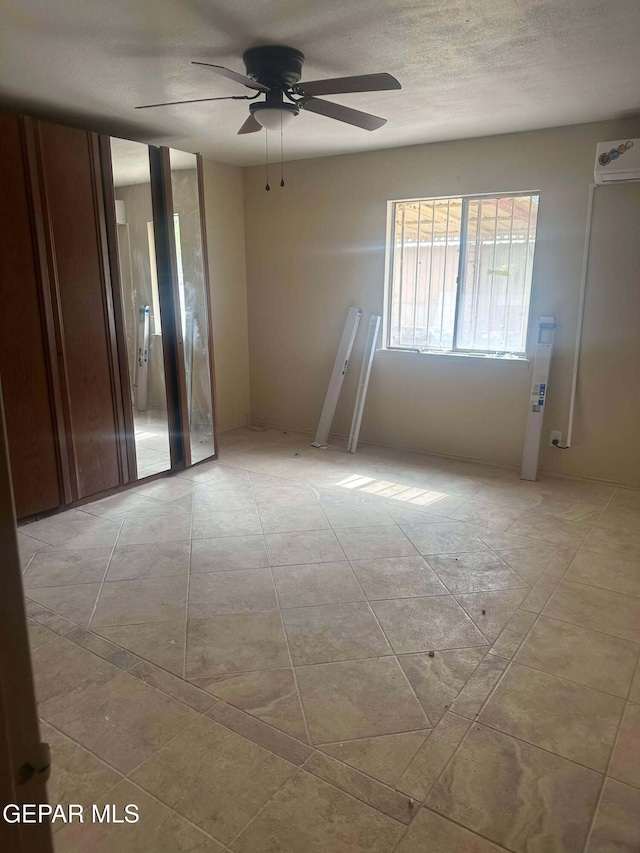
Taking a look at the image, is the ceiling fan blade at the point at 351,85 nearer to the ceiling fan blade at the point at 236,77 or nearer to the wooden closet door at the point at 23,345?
the ceiling fan blade at the point at 236,77

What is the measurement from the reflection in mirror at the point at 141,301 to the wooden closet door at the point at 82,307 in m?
0.17

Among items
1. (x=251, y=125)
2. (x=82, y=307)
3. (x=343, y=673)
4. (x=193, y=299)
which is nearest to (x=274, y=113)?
(x=251, y=125)

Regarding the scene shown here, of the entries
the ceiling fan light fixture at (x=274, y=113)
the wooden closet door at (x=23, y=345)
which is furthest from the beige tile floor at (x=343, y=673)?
the ceiling fan light fixture at (x=274, y=113)

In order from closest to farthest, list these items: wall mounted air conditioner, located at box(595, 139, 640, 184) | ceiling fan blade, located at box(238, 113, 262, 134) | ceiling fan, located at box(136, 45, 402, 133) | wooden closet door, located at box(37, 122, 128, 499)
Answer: ceiling fan, located at box(136, 45, 402, 133), ceiling fan blade, located at box(238, 113, 262, 134), wooden closet door, located at box(37, 122, 128, 499), wall mounted air conditioner, located at box(595, 139, 640, 184)

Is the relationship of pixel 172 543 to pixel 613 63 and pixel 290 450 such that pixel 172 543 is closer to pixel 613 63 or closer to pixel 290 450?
pixel 290 450

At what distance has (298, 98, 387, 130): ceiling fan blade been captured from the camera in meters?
2.78

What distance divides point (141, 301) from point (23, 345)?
3.12 feet

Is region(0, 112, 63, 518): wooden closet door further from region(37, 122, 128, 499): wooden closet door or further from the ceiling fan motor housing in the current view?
the ceiling fan motor housing

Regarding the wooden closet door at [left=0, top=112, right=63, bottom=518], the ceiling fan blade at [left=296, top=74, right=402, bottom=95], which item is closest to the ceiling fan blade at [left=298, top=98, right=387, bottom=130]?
the ceiling fan blade at [left=296, top=74, right=402, bottom=95]

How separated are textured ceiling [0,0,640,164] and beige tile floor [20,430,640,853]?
101 inches

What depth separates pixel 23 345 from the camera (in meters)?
3.42

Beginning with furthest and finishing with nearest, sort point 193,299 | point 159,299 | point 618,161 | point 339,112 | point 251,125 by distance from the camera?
point 193,299 → point 159,299 → point 618,161 → point 251,125 → point 339,112

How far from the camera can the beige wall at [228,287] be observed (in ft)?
17.9

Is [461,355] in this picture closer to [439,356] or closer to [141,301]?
[439,356]
